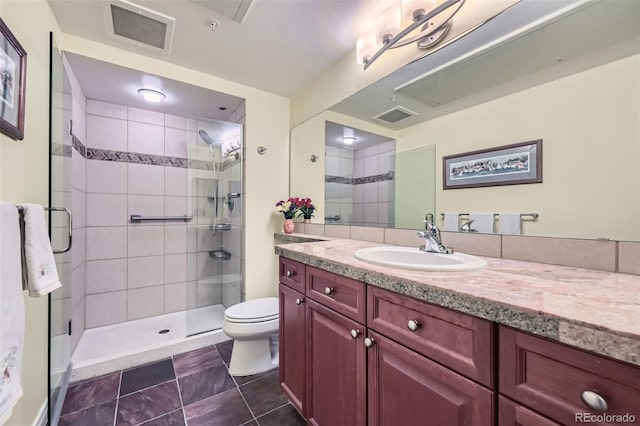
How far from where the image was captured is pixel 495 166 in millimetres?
1168

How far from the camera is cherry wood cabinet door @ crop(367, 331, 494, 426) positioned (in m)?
0.62

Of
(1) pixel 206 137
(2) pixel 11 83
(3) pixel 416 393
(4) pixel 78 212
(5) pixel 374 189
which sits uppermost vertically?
(1) pixel 206 137

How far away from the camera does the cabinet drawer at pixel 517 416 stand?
51 cm

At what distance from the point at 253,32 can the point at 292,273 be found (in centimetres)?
156

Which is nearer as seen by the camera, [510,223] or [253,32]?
[510,223]

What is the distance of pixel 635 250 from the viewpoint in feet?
2.69

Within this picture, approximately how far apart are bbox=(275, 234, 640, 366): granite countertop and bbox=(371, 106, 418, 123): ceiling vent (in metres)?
1.01

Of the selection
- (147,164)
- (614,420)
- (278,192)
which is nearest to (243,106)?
(278,192)

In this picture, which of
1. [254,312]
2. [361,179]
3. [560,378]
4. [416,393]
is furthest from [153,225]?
[560,378]

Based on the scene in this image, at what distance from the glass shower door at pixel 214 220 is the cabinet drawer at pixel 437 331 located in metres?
1.83

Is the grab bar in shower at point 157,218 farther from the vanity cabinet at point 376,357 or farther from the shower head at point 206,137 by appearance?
the vanity cabinet at point 376,357

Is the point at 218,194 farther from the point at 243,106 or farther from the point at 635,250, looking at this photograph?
the point at 635,250

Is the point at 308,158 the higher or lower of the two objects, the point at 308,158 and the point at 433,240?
the higher

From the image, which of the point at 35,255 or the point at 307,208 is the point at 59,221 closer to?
the point at 35,255
